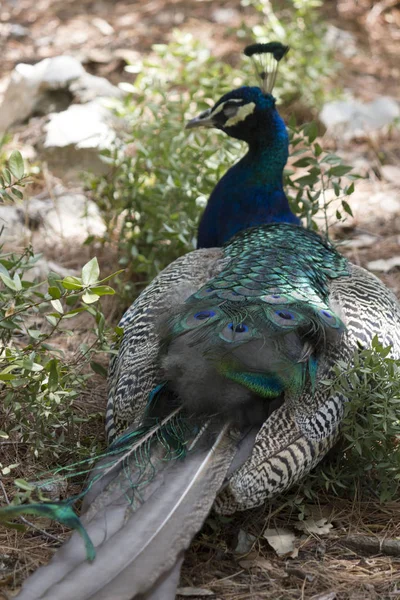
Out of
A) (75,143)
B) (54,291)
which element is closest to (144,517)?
(54,291)

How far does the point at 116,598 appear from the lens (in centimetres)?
204

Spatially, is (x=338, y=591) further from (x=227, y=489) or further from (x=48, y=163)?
(x=48, y=163)

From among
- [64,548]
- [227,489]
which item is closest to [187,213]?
[227,489]

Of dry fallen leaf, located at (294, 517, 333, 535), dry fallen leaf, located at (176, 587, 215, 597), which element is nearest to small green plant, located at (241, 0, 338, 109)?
dry fallen leaf, located at (294, 517, 333, 535)

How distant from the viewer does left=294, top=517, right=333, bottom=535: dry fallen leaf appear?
291cm

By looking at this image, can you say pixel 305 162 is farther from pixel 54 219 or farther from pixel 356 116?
pixel 356 116

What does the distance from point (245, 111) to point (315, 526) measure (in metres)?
2.23

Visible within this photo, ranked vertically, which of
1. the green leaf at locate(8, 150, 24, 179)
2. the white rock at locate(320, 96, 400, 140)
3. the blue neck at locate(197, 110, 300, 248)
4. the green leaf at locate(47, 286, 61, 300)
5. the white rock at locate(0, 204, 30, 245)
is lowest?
the white rock at locate(320, 96, 400, 140)

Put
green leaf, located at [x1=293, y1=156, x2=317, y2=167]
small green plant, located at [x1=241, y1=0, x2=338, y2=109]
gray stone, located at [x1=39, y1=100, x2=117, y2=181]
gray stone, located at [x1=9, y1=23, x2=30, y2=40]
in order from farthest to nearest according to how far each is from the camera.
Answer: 1. gray stone, located at [x1=9, y1=23, x2=30, y2=40]
2. small green plant, located at [x1=241, y1=0, x2=338, y2=109]
3. gray stone, located at [x1=39, y1=100, x2=117, y2=181]
4. green leaf, located at [x1=293, y1=156, x2=317, y2=167]

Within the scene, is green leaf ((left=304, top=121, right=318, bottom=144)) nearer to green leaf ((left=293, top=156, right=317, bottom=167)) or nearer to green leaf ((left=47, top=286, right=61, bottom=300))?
green leaf ((left=293, top=156, right=317, bottom=167))

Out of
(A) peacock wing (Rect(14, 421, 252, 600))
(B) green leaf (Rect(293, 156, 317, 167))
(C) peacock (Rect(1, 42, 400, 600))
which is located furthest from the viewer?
(B) green leaf (Rect(293, 156, 317, 167))

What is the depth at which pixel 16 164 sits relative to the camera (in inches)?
113

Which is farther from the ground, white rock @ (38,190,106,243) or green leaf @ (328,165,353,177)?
green leaf @ (328,165,353,177)

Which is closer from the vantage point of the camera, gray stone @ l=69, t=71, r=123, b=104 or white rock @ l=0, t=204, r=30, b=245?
white rock @ l=0, t=204, r=30, b=245
